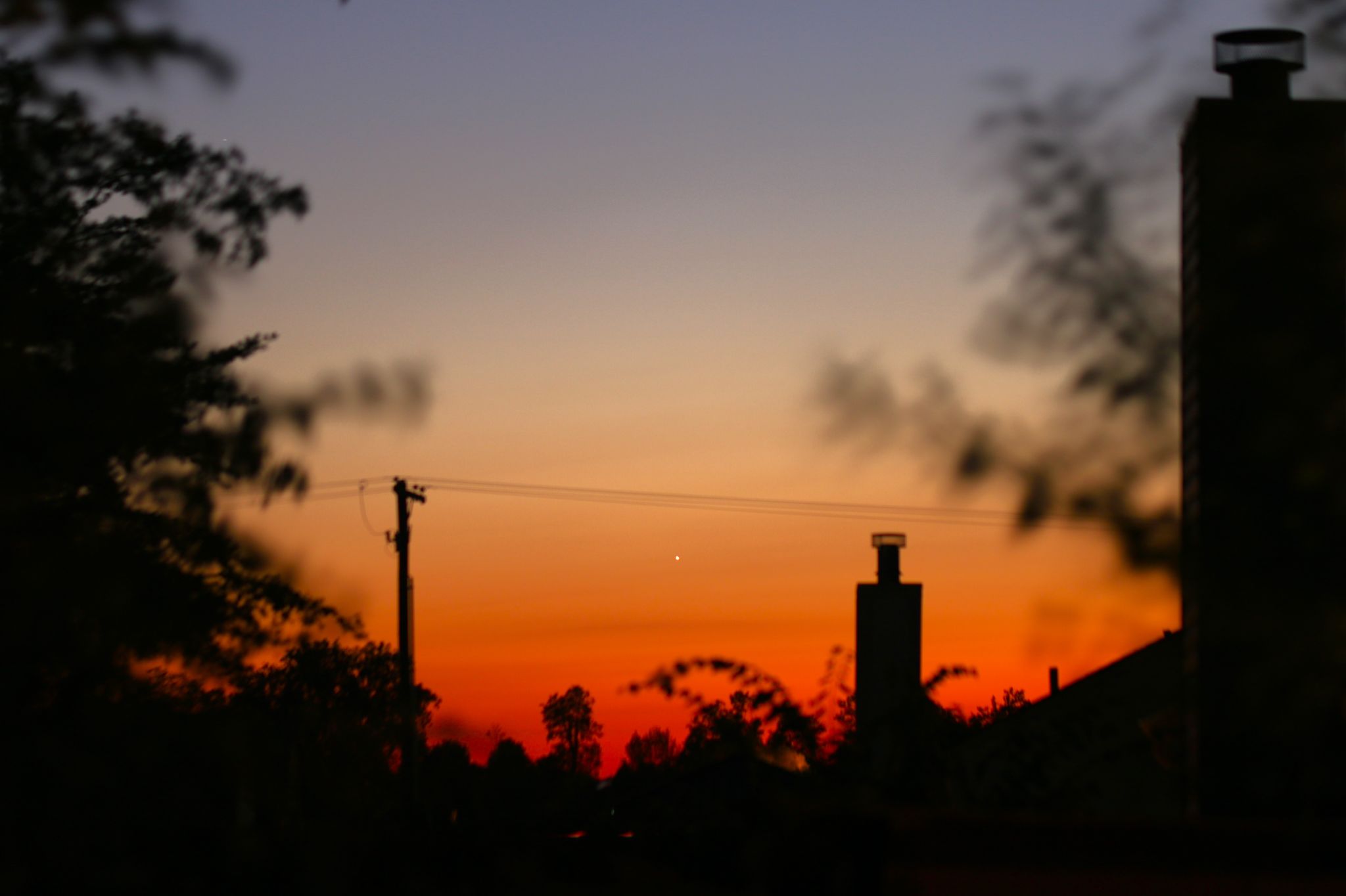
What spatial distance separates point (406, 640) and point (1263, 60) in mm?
21616

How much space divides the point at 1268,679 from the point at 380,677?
50.2 m

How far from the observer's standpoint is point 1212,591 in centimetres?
662

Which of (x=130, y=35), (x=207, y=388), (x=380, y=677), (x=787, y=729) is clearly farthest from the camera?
(x=380, y=677)

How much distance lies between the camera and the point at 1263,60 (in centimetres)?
766

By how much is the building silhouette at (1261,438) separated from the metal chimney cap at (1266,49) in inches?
10.3

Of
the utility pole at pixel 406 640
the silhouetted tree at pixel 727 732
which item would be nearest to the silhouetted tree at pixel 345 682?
the utility pole at pixel 406 640

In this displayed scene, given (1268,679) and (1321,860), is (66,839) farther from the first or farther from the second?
(1268,679)

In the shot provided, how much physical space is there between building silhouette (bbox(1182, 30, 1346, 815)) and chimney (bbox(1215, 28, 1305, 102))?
4.5 inches

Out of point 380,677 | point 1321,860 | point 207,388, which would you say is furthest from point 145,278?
point 380,677

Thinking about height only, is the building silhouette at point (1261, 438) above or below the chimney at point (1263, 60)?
below

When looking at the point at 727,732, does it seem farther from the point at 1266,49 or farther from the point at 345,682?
the point at 345,682

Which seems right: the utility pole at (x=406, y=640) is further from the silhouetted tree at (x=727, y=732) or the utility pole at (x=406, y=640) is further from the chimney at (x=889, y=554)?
the silhouetted tree at (x=727, y=732)

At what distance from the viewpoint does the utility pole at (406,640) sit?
86.3ft

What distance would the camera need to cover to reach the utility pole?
2630 cm
